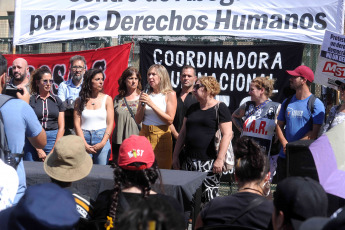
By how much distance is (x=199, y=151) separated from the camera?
18.6 ft

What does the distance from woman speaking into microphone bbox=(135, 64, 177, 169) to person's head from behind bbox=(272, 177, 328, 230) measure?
12.3 ft

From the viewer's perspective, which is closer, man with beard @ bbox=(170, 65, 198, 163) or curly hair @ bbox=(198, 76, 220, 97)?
curly hair @ bbox=(198, 76, 220, 97)

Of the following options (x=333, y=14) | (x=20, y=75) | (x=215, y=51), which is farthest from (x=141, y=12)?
(x=333, y=14)

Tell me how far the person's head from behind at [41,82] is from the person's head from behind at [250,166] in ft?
12.4

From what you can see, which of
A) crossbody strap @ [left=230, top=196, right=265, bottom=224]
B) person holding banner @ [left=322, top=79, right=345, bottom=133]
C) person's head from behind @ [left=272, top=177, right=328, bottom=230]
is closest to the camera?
person's head from behind @ [left=272, top=177, right=328, bottom=230]

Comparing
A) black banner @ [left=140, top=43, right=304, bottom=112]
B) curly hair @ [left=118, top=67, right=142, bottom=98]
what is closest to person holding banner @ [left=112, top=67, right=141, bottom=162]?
curly hair @ [left=118, top=67, right=142, bottom=98]

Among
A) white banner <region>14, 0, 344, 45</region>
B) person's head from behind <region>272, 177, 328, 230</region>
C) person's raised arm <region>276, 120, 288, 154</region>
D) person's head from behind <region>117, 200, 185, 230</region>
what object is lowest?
person's raised arm <region>276, 120, 288, 154</region>

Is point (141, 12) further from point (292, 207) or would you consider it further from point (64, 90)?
point (292, 207)

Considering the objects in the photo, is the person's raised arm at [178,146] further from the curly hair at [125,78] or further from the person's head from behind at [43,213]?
the person's head from behind at [43,213]

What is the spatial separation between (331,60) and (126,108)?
8.64ft

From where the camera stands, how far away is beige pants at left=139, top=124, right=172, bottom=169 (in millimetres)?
6004

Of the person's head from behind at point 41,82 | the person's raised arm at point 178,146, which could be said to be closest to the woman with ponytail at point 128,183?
the person's raised arm at point 178,146

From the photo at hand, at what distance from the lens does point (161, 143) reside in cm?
602

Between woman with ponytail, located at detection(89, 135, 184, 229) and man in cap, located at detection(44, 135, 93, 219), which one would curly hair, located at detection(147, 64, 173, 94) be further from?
woman with ponytail, located at detection(89, 135, 184, 229)
